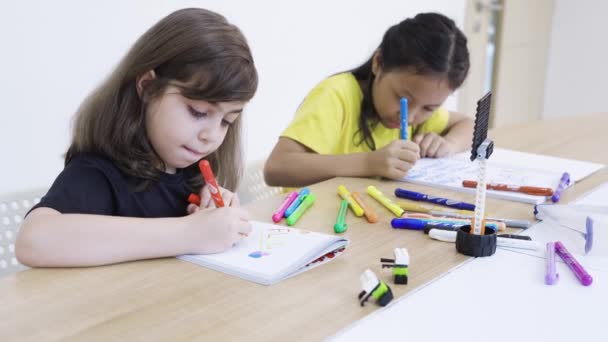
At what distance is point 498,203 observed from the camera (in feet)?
3.33

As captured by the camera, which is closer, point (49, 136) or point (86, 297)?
point (86, 297)

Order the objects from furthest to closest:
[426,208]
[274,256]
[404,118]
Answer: [404,118]
[426,208]
[274,256]

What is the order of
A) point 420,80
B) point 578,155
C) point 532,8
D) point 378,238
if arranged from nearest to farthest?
1. point 378,238
2. point 420,80
3. point 578,155
4. point 532,8

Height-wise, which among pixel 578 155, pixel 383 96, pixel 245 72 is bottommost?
pixel 578 155

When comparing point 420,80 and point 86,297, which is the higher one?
point 420,80

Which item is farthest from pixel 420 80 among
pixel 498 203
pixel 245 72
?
pixel 245 72

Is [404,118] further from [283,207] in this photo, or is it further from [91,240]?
[91,240]

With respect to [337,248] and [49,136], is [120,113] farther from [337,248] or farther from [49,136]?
[49,136]

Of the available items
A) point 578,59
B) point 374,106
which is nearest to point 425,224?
point 374,106

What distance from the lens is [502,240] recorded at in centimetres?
81

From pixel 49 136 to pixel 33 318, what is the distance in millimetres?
1238

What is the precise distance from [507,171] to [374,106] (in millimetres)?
361

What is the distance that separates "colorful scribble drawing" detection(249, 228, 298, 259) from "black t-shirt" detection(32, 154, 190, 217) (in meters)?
0.25

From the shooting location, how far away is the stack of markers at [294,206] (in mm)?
880
